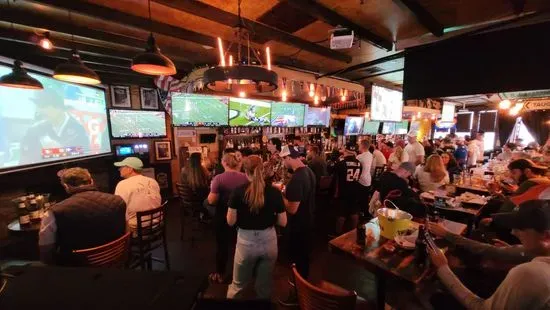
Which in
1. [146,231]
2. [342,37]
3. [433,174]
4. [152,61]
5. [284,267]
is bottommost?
[284,267]

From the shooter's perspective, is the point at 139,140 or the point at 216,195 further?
the point at 139,140

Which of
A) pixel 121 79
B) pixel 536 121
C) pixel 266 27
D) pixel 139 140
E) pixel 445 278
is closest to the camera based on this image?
pixel 445 278

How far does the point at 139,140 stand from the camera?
622 cm

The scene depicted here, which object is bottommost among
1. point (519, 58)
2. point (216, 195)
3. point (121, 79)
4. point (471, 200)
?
point (471, 200)

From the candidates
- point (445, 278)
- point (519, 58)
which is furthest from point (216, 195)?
point (519, 58)

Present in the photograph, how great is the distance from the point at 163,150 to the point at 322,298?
6011mm

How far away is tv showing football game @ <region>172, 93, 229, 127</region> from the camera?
5270 millimetres

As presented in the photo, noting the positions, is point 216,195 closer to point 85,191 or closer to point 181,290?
point 85,191

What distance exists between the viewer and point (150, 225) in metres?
3.11

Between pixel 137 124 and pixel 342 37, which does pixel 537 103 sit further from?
pixel 137 124

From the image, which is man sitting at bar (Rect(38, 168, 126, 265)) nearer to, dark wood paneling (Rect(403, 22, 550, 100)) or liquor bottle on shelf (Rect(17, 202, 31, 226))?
liquor bottle on shelf (Rect(17, 202, 31, 226))

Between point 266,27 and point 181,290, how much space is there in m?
3.11

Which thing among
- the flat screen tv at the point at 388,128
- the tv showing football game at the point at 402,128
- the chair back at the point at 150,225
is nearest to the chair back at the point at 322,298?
the chair back at the point at 150,225

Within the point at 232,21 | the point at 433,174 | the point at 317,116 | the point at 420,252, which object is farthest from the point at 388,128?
the point at 420,252
